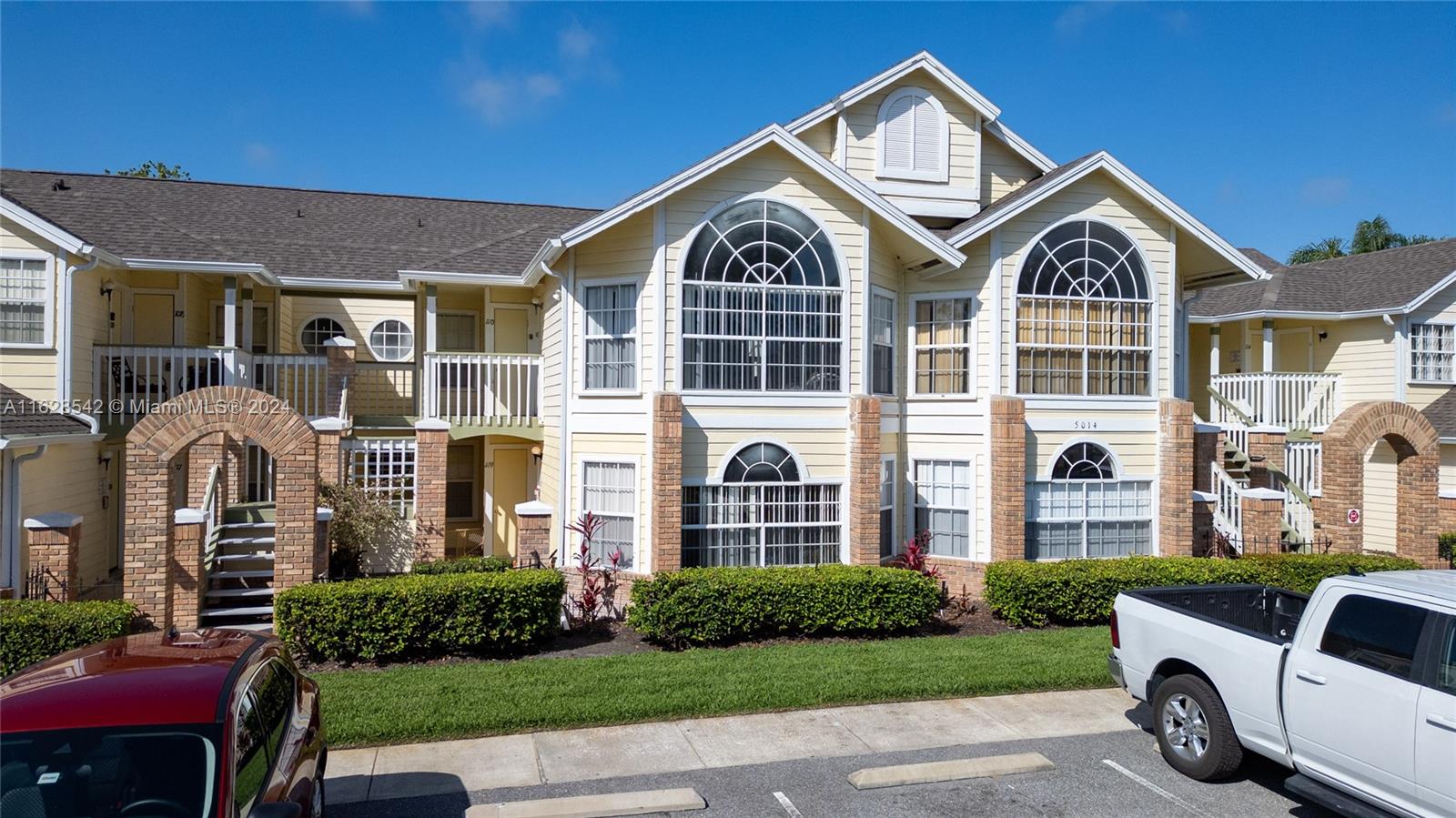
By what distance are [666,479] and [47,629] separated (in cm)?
727

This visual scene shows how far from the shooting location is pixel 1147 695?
815 cm

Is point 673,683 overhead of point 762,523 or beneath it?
beneath

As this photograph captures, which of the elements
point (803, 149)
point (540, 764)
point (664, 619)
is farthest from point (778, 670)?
point (803, 149)

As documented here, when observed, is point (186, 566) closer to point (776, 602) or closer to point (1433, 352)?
point (776, 602)

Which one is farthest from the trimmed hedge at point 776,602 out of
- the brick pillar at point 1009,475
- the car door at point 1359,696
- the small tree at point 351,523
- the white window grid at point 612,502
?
the car door at point 1359,696

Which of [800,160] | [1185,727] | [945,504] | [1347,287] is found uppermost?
[800,160]

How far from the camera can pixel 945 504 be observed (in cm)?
1510

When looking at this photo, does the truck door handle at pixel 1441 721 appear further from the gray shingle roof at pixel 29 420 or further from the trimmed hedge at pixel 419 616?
the gray shingle roof at pixel 29 420

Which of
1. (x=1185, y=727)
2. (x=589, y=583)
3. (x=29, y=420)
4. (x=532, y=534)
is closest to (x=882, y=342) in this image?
(x=589, y=583)

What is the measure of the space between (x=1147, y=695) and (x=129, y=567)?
11013mm

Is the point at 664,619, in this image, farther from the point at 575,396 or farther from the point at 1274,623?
the point at 1274,623

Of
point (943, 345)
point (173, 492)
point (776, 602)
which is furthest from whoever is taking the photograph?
point (943, 345)

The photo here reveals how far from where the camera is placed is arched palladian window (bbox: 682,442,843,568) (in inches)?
533

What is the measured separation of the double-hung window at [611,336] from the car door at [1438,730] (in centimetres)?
992
